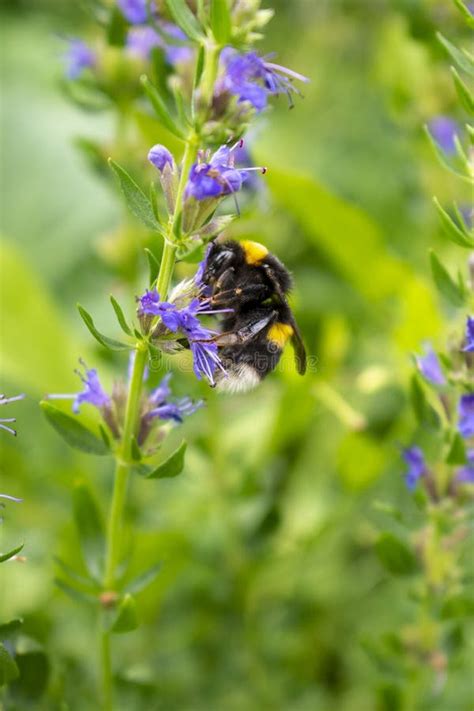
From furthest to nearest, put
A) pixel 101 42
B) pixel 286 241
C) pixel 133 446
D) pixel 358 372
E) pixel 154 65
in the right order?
pixel 286 241 < pixel 358 372 < pixel 101 42 < pixel 154 65 < pixel 133 446

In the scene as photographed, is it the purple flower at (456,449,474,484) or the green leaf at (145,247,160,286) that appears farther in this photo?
the purple flower at (456,449,474,484)

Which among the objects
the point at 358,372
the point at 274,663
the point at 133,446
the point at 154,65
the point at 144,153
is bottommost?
the point at 274,663

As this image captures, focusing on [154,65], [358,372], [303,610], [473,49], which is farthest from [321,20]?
[303,610]

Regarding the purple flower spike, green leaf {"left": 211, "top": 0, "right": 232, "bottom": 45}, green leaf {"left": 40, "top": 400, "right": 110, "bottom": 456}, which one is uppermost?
green leaf {"left": 211, "top": 0, "right": 232, "bottom": 45}

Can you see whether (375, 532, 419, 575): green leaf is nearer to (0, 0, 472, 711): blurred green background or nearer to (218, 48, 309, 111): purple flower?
(0, 0, 472, 711): blurred green background

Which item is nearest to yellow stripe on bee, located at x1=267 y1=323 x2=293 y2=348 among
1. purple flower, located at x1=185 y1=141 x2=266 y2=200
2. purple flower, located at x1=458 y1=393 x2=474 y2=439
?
purple flower, located at x1=458 y1=393 x2=474 y2=439

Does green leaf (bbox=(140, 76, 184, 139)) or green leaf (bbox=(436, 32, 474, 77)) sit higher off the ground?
green leaf (bbox=(436, 32, 474, 77))

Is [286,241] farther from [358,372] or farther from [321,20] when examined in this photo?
[321,20]
